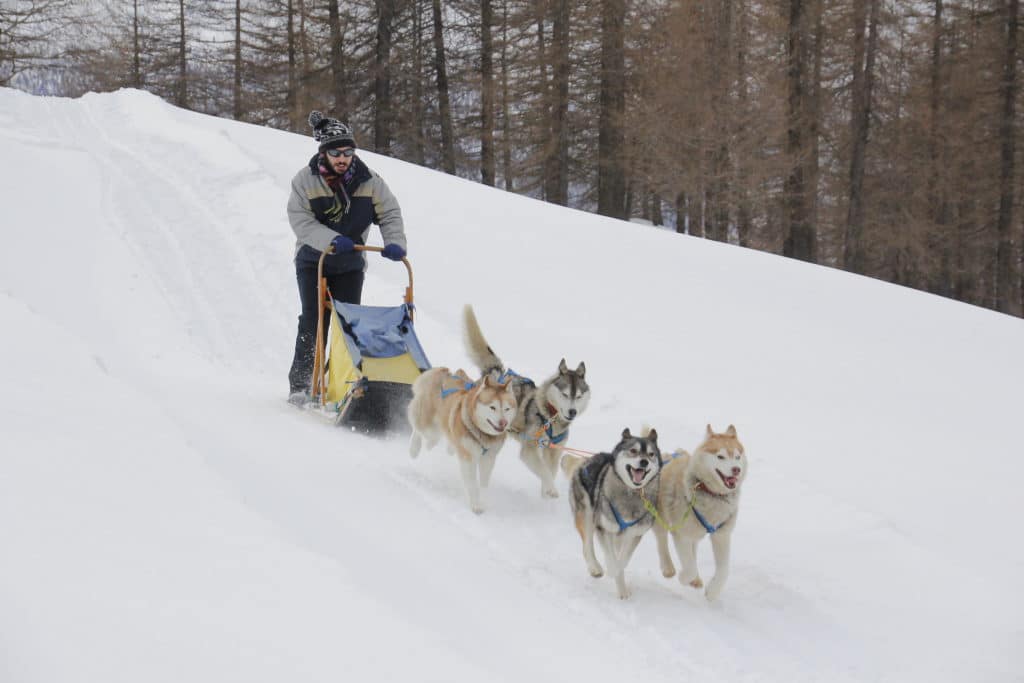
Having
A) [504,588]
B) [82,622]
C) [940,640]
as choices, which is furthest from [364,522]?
[940,640]

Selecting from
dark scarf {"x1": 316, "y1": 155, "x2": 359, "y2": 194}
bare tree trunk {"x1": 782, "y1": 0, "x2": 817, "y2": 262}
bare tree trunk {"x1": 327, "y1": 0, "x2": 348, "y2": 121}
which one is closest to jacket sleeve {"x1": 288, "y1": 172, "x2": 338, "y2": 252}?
dark scarf {"x1": 316, "y1": 155, "x2": 359, "y2": 194}

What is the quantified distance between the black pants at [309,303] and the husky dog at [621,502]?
308cm

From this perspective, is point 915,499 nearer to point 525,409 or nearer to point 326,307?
point 525,409

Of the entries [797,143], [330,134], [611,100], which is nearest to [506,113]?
[611,100]

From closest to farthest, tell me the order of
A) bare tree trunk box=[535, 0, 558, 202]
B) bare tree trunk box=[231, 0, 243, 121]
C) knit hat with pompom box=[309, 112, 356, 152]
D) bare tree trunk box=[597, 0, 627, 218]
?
knit hat with pompom box=[309, 112, 356, 152] → bare tree trunk box=[597, 0, 627, 218] → bare tree trunk box=[535, 0, 558, 202] → bare tree trunk box=[231, 0, 243, 121]

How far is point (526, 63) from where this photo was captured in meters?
21.6

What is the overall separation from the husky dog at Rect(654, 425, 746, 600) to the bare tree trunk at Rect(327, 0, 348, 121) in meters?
22.4

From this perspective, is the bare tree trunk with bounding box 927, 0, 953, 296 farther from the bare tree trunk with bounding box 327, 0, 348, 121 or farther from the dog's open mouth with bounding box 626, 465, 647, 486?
the dog's open mouth with bounding box 626, 465, 647, 486

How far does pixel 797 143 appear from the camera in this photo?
1917 cm

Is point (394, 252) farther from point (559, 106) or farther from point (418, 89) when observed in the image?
point (418, 89)

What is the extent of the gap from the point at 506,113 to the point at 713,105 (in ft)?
22.0

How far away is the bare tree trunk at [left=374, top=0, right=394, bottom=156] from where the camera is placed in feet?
78.2

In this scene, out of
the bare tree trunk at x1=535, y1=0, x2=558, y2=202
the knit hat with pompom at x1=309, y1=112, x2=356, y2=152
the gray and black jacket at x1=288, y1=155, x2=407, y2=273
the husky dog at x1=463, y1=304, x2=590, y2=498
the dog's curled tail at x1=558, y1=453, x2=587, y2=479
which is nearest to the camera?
the dog's curled tail at x1=558, y1=453, x2=587, y2=479

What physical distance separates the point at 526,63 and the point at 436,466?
17.5 metres
